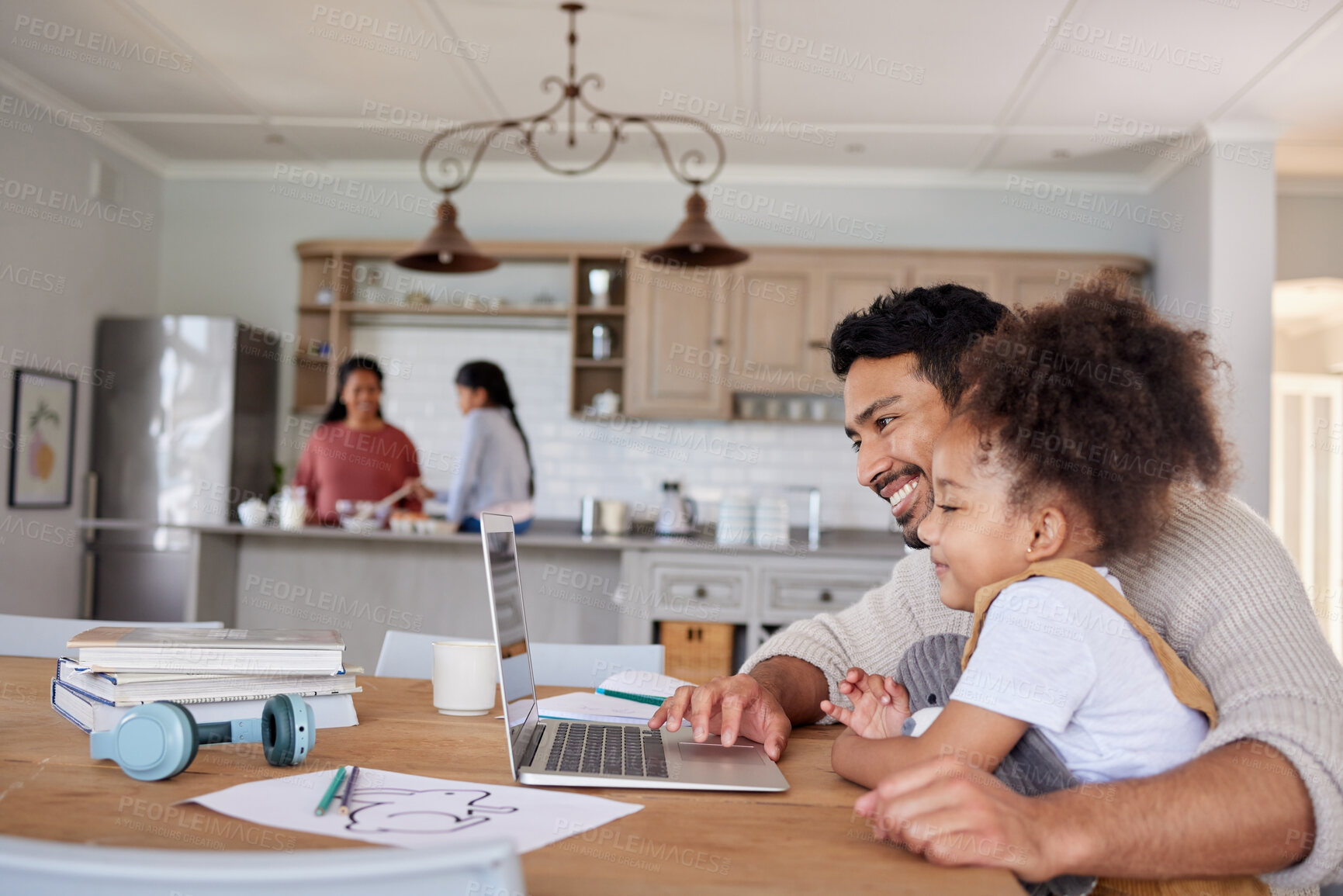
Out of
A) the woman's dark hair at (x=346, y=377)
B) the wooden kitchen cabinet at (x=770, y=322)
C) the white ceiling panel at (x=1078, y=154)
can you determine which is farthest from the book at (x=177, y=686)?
the white ceiling panel at (x=1078, y=154)

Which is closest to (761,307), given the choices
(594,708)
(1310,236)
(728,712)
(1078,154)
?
(1078,154)

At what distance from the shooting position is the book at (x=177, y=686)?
1.10 m

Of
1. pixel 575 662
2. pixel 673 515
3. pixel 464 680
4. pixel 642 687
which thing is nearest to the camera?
pixel 464 680

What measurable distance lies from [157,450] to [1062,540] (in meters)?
5.05

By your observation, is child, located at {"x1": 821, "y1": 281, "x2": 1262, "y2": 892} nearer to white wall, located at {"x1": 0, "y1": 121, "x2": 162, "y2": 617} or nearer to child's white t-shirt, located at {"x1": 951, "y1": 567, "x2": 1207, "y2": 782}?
child's white t-shirt, located at {"x1": 951, "y1": 567, "x2": 1207, "y2": 782}

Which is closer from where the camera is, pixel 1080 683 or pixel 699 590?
pixel 1080 683

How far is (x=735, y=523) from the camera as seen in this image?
13.9 ft

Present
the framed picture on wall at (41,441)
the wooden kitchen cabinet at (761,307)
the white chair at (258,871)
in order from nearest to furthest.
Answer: the white chair at (258,871) < the framed picture on wall at (41,441) < the wooden kitchen cabinet at (761,307)

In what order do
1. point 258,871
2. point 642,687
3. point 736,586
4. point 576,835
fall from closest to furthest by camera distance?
point 258,871 < point 576,835 < point 642,687 < point 736,586

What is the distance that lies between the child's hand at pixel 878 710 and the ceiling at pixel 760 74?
3.14 meters

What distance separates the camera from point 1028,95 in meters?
4.45

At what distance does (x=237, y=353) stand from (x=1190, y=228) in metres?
4.67

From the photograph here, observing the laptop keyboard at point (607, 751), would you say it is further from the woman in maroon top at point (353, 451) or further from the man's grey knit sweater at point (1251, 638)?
the woman in maroon top at point (353, 451)

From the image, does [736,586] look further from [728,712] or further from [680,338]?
[728,712]
